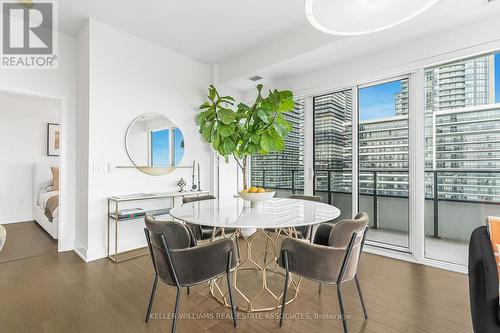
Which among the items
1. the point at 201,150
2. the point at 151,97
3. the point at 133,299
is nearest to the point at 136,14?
the point at 151,97

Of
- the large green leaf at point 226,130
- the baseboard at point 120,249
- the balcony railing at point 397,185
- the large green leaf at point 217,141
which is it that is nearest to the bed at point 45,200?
the baseboard at point 120,249

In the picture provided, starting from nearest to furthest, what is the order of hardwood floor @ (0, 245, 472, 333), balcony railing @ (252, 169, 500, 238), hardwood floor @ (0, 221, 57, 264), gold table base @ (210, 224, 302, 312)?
hardwood floor @ (0, 245, 472, 333)
gold table base @ (210, 224, 302, 312)
balcony railing @ (252, 169, 500, 238)
hardwood floor @ (0, 221, 57, 264)

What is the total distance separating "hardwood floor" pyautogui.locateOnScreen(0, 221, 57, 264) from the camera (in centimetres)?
323

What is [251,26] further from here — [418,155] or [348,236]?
[348,236]

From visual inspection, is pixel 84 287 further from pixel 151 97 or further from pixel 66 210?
pixel 151 97

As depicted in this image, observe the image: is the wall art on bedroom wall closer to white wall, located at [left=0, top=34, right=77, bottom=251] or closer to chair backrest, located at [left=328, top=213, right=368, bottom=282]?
white wall, located at [left=0, top=34, right=77, bottom=251]

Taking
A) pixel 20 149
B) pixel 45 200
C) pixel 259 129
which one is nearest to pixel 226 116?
pixel 259 129

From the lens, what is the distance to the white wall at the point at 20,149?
491 cm

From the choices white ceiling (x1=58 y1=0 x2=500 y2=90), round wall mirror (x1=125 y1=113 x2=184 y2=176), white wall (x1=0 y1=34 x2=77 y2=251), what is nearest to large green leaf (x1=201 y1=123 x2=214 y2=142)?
round wall mirror (x1=125 y1=113 x2=184 y2=176)

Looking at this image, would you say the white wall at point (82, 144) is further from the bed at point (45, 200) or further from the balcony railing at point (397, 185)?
the balcony railing at point (397, 185)

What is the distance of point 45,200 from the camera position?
4.40m

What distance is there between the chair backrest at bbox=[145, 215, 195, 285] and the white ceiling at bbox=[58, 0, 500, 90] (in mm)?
2564

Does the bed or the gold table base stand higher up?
the bed

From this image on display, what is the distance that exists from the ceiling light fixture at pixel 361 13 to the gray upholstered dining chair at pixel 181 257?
1574mm
